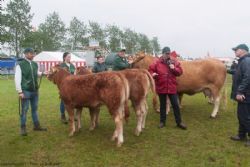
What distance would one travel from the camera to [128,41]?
77062 millimetres

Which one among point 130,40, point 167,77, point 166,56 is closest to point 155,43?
point 130,40

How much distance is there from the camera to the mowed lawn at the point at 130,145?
6719 mm

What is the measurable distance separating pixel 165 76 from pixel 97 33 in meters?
71.4

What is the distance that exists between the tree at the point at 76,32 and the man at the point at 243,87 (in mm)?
77076

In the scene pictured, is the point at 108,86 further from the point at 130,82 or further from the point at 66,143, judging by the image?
→ the point at 66,143

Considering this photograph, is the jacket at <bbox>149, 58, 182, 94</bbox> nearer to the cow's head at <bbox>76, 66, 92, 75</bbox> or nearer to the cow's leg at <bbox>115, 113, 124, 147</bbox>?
the cow's leg at <bbox>115, 113, 124, 147</bbox>

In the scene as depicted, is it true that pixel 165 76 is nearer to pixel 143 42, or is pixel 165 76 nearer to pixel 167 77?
pixel 167 77

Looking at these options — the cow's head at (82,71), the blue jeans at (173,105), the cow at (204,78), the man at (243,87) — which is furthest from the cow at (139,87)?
the cow at (204,78)

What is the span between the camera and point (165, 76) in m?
9.05

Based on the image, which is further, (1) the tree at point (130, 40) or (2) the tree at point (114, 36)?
(1) the tree at point (130, 40)

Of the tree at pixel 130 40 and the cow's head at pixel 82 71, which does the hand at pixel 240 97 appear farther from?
the tree at pixel 130 40

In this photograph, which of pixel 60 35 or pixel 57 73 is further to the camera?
pixel 60 35

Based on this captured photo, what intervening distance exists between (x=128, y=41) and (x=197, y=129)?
6881cm

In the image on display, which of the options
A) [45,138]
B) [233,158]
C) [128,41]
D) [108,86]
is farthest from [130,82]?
[128,41]
